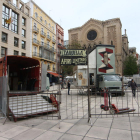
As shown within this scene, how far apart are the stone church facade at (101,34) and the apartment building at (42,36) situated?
12474mm

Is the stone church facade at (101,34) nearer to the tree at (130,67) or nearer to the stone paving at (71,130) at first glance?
the tree at (130,67)

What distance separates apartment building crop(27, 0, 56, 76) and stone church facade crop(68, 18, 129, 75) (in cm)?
1247

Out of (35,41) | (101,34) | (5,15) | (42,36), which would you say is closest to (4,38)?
(5,15)

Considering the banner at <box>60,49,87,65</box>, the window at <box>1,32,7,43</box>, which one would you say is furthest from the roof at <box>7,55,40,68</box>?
the window at <box>1,32,7,43</box>

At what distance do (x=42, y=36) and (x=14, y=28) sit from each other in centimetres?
953

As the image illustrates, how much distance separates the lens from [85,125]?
187 inches

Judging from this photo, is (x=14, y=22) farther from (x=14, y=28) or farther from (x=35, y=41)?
(x=35, y=41)

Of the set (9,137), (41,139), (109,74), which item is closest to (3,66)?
(9,137)

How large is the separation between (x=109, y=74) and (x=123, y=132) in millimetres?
10025

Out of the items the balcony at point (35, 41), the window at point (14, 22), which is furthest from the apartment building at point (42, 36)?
the window at point (14, 22)

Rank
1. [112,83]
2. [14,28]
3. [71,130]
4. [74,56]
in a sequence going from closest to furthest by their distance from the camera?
1. [71,130]
2. [74,56]
3. [112,83]
4. [14,28]

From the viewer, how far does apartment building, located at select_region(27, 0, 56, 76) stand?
104 ft

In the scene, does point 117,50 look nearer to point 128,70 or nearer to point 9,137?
point 128,70

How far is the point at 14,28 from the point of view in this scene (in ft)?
87.0
